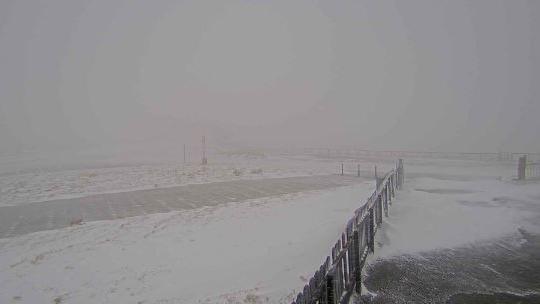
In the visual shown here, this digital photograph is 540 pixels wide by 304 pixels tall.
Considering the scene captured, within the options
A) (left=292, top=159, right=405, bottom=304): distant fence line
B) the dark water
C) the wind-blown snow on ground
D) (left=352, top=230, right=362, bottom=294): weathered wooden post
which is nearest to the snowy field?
the wind-blown snow on ground

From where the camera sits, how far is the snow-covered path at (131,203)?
14.0 meters

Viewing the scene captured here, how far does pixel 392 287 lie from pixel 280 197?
1126 cm

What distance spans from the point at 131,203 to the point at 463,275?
1502 centimetres

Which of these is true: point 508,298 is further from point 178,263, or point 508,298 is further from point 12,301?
point 12,301

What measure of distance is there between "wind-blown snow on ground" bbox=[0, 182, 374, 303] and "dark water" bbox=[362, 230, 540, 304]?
5.50ft

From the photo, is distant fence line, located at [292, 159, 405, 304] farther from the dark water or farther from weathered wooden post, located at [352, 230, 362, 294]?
the dark water

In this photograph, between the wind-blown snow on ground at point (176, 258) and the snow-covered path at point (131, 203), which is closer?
the wind-blown snow on ground at point (176, 258)

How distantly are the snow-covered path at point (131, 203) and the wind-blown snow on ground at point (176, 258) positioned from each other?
165 cm

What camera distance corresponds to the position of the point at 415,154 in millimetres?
50469

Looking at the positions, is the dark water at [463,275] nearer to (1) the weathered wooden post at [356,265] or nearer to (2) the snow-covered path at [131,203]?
(1) the weathered wooden post at [356,265]

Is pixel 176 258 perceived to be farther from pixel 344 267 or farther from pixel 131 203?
pixel 131 203

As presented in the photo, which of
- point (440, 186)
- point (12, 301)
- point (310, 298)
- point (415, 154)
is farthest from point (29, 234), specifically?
point (415, 154)

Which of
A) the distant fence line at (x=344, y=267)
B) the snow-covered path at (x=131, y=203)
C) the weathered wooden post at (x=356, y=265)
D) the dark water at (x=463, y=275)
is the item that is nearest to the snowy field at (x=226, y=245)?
the dark water at (x=463, y=275)

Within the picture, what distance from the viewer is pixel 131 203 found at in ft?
→ 56.5
